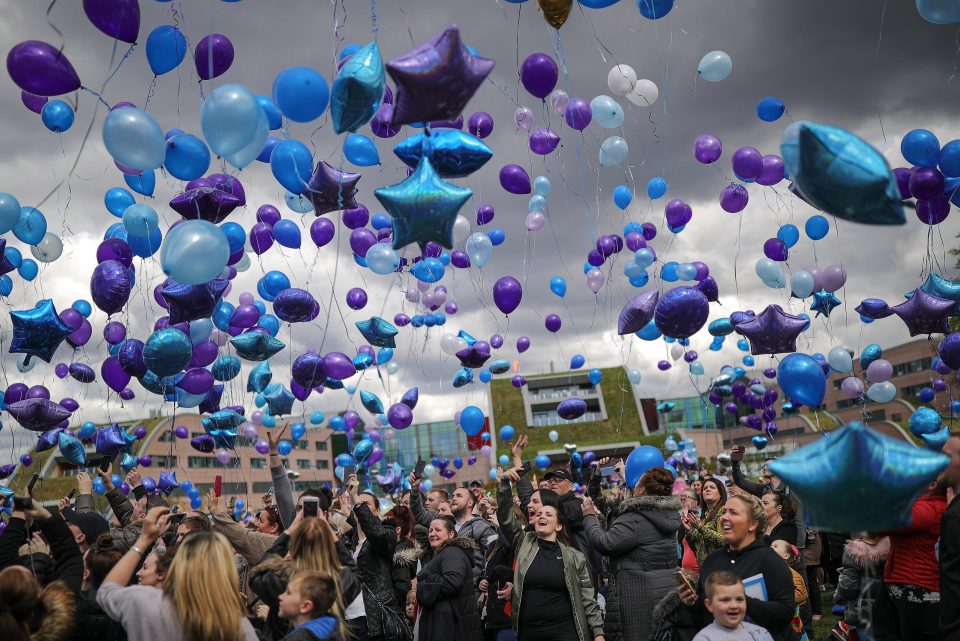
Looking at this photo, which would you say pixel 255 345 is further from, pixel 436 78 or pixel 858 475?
pixel 858 475

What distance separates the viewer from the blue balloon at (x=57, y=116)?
270 inches

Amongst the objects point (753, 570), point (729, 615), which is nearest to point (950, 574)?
point (753, 570)

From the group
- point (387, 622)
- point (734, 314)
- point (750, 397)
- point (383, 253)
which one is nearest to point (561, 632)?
point (387, 622)

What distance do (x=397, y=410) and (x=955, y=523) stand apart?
319 inches

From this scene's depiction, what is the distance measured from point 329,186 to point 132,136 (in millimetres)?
1626

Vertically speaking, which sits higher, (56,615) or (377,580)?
(56,615)

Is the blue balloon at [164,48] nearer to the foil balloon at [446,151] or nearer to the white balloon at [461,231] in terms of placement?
the foil balloon at [446,151]

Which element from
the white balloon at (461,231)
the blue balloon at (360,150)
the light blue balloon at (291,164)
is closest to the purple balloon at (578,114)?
A: the white balloon at (461,231)

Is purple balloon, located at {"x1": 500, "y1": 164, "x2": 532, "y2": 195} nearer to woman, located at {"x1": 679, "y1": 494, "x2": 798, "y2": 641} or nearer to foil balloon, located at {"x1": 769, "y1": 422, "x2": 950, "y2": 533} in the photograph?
woman, located at {"x1": 679, "y1": 494, "x2": 798, "y2": 641}

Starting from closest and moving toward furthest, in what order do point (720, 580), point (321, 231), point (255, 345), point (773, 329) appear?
point (720, 580) → point (255, 345) → point (773, 329) → point (321, 231)

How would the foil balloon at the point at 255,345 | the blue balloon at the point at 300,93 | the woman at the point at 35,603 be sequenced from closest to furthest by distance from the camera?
the woman at the point at 35,603
the blue balloon at the point at 300,93
the foil balloon at the point at 255,345

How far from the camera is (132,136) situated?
4828 mm

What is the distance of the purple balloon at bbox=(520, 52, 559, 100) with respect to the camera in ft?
24.6

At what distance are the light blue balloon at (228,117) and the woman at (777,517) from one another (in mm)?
4128
